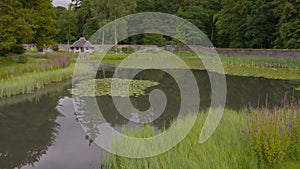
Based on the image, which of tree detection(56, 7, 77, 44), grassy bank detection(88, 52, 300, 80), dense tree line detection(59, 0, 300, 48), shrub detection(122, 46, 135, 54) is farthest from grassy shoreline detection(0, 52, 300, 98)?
tree detection(56, 7, 77, 44)

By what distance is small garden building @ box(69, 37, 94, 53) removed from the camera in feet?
130

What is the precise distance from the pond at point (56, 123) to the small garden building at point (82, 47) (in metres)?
27.0

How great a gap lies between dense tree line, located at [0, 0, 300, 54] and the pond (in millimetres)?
4536

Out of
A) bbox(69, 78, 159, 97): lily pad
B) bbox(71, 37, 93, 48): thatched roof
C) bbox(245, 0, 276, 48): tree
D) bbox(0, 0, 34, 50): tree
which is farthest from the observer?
bbox(71, 37, 93, 48): thatched roof

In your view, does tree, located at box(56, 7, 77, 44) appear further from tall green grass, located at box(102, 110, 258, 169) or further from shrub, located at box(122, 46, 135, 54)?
tall green grass, located at box(102, 110, 258, 169)

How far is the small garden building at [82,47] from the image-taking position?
39.5 metres

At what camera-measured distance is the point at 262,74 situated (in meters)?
17.9

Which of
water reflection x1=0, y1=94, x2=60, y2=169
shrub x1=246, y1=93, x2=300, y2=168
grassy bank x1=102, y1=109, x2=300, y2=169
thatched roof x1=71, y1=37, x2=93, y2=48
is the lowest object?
water reflection x1=0, y1=94, x2=60, y2=169

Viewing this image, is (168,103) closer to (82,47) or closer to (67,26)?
(82,47)

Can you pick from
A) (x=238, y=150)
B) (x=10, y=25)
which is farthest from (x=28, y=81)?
(x=238, y=150)

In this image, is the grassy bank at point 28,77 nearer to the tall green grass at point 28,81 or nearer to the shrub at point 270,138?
the tall green grass at point 28,81

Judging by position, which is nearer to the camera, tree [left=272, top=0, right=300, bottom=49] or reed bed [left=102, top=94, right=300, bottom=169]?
reed bed [left=102, top=94, right=300, bottom=169]

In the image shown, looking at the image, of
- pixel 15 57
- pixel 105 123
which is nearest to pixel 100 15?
pixel 15 57

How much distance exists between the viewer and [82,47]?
40.7m
